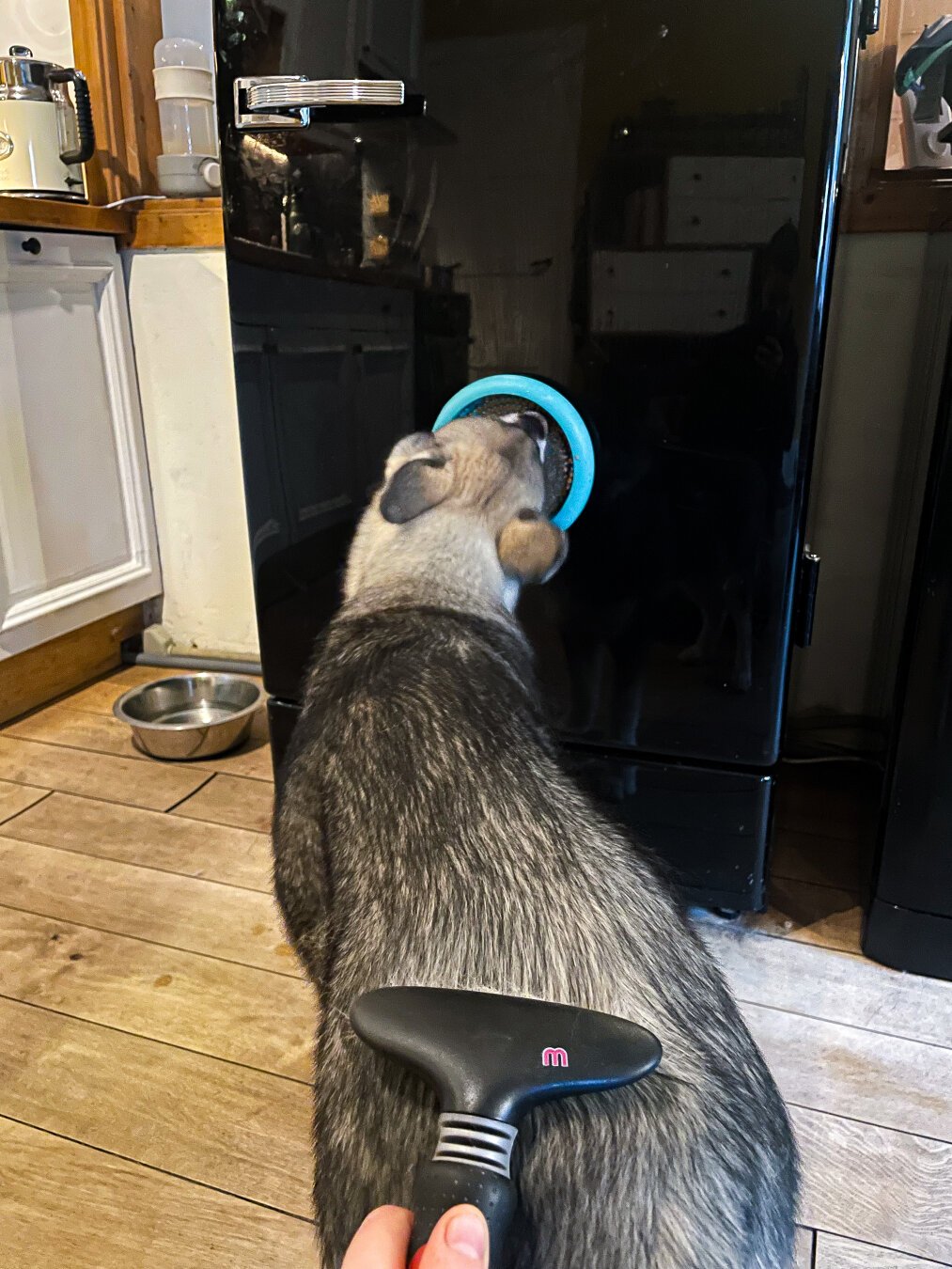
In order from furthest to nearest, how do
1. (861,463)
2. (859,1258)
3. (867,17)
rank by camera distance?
(861,463) → (867,17) → (859,1258)

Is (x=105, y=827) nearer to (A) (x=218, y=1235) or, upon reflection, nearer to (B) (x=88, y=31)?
(A) (x=218, y=1235)

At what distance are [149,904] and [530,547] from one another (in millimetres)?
936

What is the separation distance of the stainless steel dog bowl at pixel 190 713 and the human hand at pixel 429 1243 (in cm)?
158

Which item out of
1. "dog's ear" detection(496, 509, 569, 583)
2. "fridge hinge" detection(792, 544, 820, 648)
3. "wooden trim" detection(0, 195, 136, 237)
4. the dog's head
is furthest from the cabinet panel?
"wooden trim" detection(0, 195, 136, 237)

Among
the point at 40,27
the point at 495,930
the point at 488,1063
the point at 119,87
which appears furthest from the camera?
the point at 40,27

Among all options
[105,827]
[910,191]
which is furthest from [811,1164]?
[910,191]

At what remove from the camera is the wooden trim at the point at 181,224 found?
Result: 2.16 meters

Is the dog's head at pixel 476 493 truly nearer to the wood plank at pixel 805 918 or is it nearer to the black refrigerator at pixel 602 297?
the black refrigerator at pixel 602 297

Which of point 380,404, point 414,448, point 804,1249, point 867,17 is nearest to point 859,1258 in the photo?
point 804,1249

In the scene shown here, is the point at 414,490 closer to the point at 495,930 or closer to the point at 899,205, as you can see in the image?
the point at 495,930

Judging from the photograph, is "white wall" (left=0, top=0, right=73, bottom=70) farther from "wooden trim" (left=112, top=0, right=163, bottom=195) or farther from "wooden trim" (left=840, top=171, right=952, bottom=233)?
"wooden trim" (left=840, top=171, right=952, bottom=233)

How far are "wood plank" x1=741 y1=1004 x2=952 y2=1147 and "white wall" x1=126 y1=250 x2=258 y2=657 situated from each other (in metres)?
1.65

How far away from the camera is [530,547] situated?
1159 millimetres

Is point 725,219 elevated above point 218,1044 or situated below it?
above
